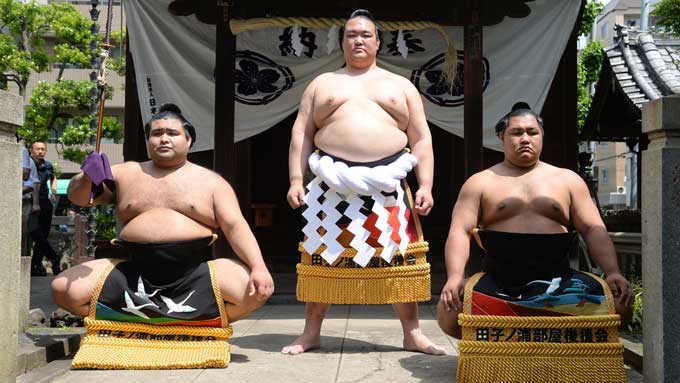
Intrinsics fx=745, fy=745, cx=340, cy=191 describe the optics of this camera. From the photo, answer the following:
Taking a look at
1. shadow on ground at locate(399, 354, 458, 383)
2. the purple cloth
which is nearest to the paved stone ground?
shadow on ground at locate(399, 354, 458, 383)

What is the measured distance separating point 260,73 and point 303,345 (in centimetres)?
326

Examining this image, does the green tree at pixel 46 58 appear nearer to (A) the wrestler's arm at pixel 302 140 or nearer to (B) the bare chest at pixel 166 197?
(A) the wrestler's arm at pixel 302 140

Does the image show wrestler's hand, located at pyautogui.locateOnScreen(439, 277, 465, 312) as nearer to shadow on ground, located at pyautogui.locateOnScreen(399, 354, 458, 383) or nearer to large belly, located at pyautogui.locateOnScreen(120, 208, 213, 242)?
shadow on ground, located at pyautogui.locateOnScreen(399, 354, 458, 383)

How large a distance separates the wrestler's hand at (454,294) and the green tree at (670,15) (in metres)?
7.31

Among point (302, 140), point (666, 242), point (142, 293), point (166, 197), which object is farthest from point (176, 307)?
point (666, 242)

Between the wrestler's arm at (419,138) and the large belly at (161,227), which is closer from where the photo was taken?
the large belly at (161,227)

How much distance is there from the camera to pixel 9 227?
8.09 ft

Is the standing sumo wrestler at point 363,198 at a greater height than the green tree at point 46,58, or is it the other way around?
the green tree at point 46,58

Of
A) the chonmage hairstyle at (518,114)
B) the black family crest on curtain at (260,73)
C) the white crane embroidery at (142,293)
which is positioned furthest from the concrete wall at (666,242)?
the black family crest on curtain at (260,73)

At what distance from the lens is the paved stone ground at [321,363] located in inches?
114

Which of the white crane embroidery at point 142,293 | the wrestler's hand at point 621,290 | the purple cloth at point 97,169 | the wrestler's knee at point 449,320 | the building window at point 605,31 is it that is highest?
the building window at point 605,31

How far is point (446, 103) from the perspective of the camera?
6266 millimetres

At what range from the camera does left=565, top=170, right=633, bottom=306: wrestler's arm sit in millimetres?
2855

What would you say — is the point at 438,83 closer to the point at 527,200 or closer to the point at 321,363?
the point at 527,200
